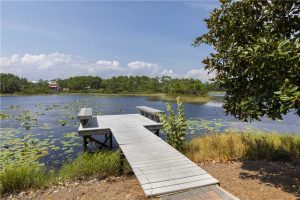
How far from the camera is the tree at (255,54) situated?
180 inches

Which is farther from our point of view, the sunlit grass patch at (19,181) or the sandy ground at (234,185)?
the sunlit grass patch at (19,181)

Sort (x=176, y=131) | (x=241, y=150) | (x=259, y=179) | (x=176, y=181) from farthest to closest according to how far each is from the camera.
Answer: (x=176, y=131)
(x=241, y=150)
(x=259, y=179)
(x=176, y=181)

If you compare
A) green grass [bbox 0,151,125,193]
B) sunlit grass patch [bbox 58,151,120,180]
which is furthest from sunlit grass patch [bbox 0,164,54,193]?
sunlit grass patch [bbox 58,151,120,180]

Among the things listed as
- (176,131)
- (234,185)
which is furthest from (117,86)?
(234,185)

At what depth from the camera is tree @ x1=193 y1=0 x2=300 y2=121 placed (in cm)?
458

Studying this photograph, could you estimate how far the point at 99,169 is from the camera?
748cm

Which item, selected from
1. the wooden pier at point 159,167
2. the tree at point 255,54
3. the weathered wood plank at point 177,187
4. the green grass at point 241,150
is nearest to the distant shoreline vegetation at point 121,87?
the green grass at point 241,150

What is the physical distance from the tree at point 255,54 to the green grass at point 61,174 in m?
3.73

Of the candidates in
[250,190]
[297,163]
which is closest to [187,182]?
[250,190]

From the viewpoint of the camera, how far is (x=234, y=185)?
595cm

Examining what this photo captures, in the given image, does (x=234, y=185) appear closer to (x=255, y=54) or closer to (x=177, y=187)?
(x=177, y=187)

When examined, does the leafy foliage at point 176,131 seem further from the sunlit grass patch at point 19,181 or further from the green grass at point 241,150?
the sunlit grass patch at point 19,181

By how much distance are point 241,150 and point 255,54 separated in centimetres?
493

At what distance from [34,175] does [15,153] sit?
6.73 m
